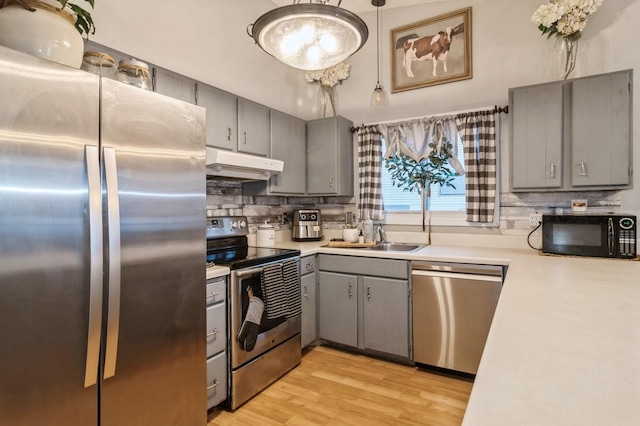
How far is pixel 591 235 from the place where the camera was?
232 cm

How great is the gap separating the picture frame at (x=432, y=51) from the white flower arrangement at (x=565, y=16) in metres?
0.61

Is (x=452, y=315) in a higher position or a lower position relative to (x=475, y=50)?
lower

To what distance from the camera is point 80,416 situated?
1248 mm

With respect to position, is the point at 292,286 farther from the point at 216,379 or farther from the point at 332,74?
the point at 332,74

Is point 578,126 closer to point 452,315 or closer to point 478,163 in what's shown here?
point 478,163

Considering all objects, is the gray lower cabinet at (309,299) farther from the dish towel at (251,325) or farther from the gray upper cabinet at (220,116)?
the gray upper cabinet at (220,116)

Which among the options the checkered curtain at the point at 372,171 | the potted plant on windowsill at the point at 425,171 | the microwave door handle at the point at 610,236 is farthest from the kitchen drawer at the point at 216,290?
the microwave door handle at the point at 610,236

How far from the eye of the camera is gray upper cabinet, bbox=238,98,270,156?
2.74m

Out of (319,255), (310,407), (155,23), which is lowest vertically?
(310,407)

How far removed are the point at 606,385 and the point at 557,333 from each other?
0.29 m

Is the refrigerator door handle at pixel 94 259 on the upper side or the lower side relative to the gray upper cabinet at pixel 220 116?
lower

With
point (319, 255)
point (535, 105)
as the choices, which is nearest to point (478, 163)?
point (535, 105)

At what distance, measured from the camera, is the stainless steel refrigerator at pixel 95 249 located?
1.08 meters

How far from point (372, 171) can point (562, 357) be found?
2787 mm
